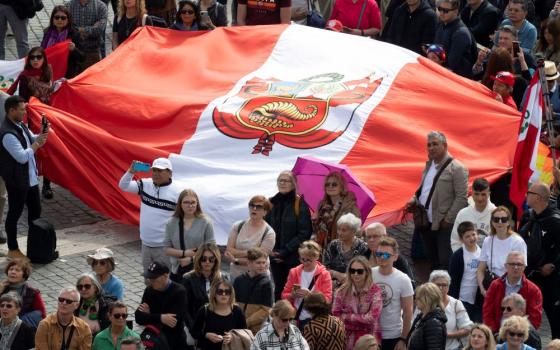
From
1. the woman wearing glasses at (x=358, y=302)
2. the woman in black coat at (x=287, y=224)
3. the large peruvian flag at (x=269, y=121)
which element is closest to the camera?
the woman wearing glasses at (x=358, y=302)

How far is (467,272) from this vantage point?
1375cm

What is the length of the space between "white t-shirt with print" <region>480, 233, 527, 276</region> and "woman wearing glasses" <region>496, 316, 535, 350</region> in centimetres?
166

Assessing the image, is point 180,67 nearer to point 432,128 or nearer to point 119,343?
point 432,128

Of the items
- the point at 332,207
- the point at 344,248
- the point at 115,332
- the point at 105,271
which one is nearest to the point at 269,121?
the point at 332,207

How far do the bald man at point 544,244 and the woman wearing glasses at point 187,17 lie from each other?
6584 mm

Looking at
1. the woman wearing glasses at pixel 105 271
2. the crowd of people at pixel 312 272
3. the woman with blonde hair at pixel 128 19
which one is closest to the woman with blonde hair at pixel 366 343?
the crowd of people at pixel 312 272

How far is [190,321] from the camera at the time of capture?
42.5 feet

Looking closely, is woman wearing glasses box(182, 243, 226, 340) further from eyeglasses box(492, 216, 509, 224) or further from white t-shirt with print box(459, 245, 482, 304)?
eyeglasses box(492, 216, 509, 224)

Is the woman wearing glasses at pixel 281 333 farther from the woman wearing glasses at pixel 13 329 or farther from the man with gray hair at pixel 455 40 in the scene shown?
the man with gray hair at pixel 455 40

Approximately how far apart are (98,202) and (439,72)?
427 centimetres

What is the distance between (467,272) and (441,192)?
144 centimetres

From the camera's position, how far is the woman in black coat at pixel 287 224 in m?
14.3

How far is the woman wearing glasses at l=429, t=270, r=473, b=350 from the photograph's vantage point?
498 inches

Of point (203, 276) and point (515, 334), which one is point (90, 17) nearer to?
point (203, 276)
